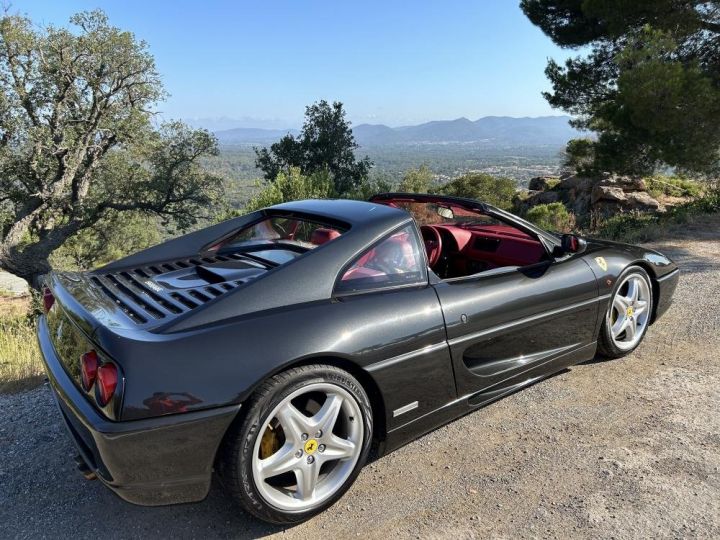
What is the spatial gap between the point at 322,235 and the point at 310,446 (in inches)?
43.5

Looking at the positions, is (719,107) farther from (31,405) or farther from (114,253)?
(114,253)

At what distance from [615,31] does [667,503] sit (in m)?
12.2

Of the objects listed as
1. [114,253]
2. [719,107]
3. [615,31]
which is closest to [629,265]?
[719,107]

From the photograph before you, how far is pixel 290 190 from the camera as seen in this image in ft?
40.2

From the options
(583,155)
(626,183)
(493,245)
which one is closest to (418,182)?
(626,183)

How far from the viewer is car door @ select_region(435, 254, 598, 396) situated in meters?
2.68

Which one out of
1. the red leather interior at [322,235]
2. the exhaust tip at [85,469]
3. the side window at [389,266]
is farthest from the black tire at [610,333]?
the exhaust tip at [85,469]

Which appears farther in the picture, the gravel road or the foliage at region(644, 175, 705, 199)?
the foliage at region(644, 175, 705, 199)

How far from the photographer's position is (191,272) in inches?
113

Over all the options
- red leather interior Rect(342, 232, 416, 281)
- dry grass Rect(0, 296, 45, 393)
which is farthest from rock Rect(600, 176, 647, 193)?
dry grass Rect(0, 296, 45, 393)

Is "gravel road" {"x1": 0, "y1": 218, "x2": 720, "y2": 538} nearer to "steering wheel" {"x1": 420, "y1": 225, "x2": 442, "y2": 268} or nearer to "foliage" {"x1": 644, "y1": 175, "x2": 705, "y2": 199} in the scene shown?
"steering wheel" {"x1": 420, "y1": 225, "x2": 442, "y2": 268}

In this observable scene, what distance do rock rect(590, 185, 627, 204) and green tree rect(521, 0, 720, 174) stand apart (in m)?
3.03

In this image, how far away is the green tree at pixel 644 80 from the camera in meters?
9.60

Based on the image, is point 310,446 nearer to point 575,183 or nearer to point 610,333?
point 610,333
